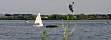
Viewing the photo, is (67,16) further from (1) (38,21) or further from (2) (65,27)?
(1) (38,21)

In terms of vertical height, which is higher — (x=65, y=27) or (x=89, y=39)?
(x=65, y=27)

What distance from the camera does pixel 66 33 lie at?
7984 mm

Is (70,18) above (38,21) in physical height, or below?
above

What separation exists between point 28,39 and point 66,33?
5052 cm

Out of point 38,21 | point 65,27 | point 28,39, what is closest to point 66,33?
point 65,27

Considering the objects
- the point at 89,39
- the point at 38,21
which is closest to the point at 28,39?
the point at 89,39
